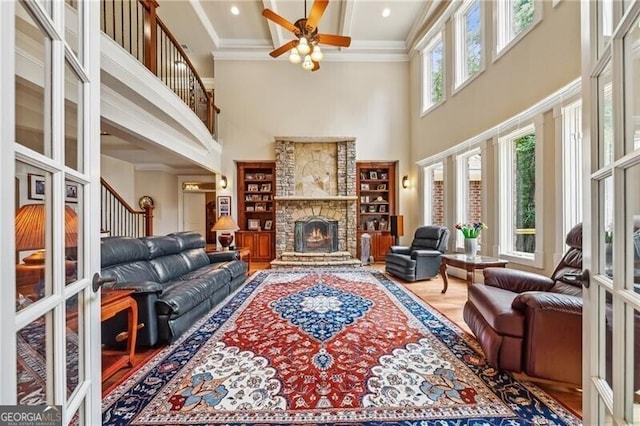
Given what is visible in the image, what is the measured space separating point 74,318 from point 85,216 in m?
0.34

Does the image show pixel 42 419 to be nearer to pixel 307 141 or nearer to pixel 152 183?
pixel 307 141

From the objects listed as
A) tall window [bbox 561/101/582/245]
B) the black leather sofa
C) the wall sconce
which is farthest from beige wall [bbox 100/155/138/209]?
tall window [bbox 561/101/582/245]

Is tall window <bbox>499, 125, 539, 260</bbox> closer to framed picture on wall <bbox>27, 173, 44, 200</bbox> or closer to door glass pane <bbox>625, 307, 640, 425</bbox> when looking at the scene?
door glass pane <bbox>625, 307, 640, 425</bbox>

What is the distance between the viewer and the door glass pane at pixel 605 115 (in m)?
1.02

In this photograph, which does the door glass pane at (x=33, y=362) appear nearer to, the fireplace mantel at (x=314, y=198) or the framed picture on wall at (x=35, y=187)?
the framed picture on wall at (x=35, y=187)

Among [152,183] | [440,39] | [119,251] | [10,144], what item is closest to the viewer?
[10,144]

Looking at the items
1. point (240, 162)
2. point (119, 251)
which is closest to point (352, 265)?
point (240, 162)

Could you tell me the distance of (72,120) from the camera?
3.07 feet

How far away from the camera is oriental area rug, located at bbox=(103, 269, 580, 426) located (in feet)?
5.30

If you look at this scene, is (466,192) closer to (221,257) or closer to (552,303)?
(552,303)

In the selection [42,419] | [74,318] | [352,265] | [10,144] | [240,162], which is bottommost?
[352,265]

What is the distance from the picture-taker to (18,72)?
25.9 inches

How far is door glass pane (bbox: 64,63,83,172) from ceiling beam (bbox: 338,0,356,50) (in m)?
5.76

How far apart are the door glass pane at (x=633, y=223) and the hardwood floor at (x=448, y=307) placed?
4.14ft
